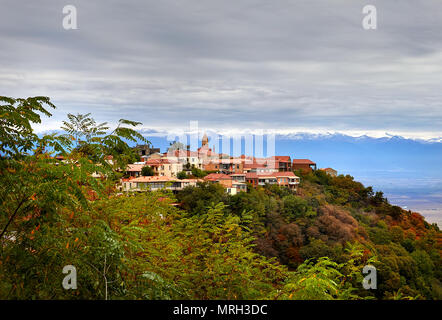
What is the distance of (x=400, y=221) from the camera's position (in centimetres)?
4534

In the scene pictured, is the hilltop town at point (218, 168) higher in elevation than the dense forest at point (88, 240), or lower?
higher

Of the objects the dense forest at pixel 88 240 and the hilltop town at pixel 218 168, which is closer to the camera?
the dense forest at pixel 88 240

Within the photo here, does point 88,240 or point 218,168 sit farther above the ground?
point 218,168

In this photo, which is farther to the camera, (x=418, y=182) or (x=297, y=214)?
(x=418, y=182)

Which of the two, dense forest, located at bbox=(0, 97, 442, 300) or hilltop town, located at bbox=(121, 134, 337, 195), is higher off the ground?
hilltop town, located at bbox=(121, 134, 337, 195)

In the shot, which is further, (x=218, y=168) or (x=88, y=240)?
(x=218, y=168)

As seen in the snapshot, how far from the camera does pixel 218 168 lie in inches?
2499

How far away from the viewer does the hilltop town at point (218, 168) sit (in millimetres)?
46312

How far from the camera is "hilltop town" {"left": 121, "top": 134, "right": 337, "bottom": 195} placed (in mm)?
46312

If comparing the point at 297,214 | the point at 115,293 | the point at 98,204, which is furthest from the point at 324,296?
the point at 297,214

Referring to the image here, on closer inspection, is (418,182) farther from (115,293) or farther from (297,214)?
(115,293)

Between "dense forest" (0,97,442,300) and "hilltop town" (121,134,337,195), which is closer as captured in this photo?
"dense forest" (0,97,442,300)
